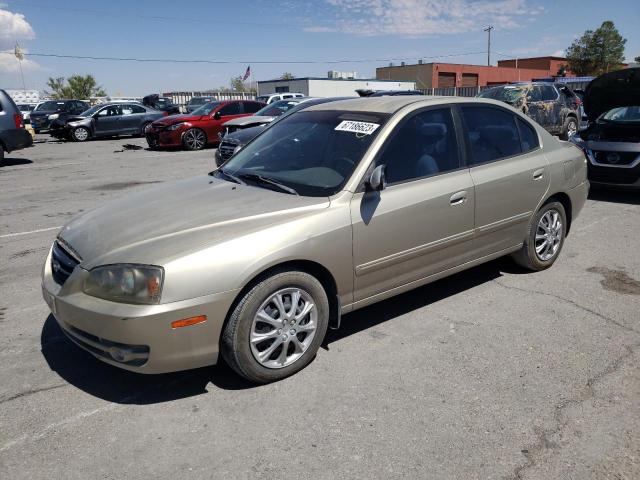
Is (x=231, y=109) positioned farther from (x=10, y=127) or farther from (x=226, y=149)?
(x=226, y=149)

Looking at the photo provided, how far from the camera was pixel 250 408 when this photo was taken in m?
2.95

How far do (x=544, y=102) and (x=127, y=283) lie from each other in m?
14.5

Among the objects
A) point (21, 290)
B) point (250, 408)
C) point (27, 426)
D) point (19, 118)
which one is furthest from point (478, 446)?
point (19, 118)

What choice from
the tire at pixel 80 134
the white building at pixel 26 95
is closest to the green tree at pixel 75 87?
the white building at pixel 26 95

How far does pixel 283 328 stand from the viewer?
3152mm

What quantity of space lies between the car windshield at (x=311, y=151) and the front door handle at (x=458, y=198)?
78 centimetres

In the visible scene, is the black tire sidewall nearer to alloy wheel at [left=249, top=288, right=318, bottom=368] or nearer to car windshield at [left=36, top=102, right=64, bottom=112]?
alloy wheel at [left=249, top=288, right=318, bottom=368]

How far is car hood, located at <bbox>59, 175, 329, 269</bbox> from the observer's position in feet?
9.54

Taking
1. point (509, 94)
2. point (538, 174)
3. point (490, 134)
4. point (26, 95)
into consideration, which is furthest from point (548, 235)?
point (26, 95)

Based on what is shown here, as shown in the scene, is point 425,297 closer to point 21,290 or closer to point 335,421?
point 335,421

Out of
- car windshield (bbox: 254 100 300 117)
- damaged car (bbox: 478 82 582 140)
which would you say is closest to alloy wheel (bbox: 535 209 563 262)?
damaged car (bbox: 478 82 582 140)

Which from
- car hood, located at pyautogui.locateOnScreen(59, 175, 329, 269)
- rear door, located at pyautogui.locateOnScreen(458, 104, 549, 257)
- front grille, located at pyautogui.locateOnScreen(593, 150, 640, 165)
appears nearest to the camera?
car hood, located at pyautogui.locateOnScreen(59, 175, 329, 269)

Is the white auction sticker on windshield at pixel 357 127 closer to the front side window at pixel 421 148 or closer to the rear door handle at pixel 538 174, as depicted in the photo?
the front side window at pixel 421 148

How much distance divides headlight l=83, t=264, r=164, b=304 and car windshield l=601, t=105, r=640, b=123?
8511 mm
